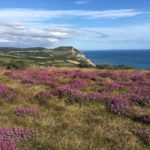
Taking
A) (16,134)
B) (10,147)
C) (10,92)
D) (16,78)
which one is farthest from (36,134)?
(16,78)

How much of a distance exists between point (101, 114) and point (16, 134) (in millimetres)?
4715

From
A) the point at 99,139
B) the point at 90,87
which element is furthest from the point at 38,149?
the point at 90,87

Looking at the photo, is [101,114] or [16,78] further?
[16,78]

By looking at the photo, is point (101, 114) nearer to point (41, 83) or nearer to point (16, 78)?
point (41, 83)

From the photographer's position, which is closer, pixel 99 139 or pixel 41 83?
pixel 99 139

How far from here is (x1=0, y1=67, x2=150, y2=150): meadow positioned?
32.2ft

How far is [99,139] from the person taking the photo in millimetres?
10375

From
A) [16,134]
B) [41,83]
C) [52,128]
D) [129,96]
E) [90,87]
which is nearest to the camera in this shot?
[16,134]

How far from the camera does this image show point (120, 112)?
45.0ft

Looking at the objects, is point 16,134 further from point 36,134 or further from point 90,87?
point 90,87

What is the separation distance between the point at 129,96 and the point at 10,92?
20.7ft

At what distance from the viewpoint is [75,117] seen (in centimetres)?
1298

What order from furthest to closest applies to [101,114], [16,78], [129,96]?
1. [16,78]
2. [129,96]
3. [101,114]

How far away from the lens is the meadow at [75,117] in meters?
9.83
